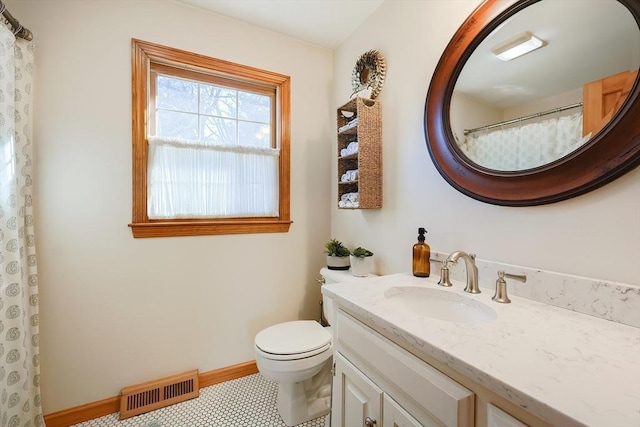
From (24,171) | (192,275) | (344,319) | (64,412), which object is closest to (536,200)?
(344,319)

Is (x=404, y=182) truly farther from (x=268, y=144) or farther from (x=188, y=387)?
(x=188, y=387)

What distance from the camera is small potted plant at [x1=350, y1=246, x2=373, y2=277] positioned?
157 centimetres

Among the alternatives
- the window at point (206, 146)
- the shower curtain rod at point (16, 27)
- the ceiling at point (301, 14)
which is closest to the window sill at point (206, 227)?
the window at point (206, 146)

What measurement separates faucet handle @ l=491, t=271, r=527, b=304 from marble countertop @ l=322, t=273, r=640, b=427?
3cm

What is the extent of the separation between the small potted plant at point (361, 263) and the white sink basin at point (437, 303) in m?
0.48

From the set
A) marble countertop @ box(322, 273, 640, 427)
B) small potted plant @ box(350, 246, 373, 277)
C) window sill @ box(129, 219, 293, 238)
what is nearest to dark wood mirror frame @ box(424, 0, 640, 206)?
marble countertop @ box(322, 273, 640, 427)

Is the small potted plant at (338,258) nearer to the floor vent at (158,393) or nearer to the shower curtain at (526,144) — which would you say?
the shower curtain at (526,144)

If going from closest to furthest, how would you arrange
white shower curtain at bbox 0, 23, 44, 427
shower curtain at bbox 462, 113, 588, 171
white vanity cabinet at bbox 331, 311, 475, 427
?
white vanity cabinet at bbox 331, 311, 475, 427
shower curtain at bbox 462, 113, 588, 171
white shower curtain at bbox 0, 23, 44, 427

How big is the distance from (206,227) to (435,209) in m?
1.34

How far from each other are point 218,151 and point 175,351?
4.13 feet

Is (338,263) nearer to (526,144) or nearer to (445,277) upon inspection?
(445,277)

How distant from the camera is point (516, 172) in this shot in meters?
0.96

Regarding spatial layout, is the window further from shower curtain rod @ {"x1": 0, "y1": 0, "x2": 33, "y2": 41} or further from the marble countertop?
the marble countertop

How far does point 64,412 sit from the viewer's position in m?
1.39
